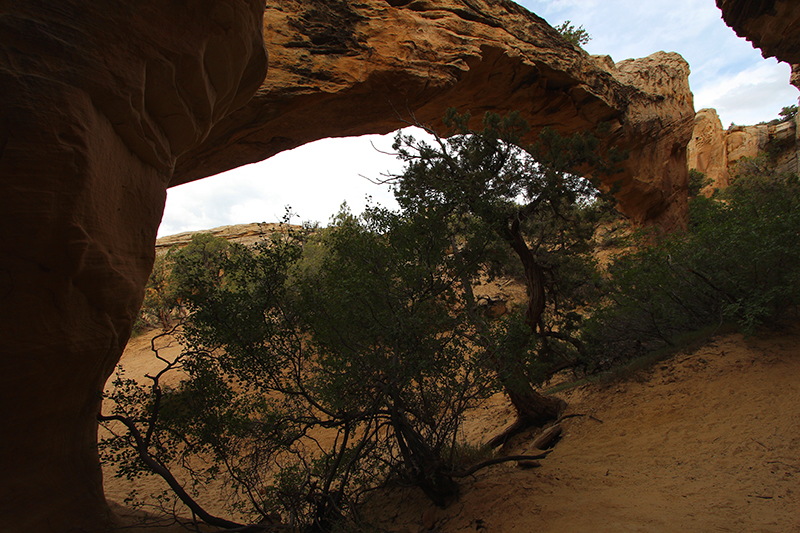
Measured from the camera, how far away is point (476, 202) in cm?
585

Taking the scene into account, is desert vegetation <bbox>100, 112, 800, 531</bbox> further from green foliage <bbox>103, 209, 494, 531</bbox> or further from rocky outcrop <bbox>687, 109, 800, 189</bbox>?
rocky outcrop <bbox>687, 109, 800, 189</bbox>

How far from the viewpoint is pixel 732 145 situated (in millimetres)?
26750

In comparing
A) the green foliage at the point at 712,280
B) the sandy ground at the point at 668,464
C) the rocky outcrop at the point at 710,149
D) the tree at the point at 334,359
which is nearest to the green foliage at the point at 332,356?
the tree at the point at 334,359

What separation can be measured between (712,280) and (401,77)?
710 cm

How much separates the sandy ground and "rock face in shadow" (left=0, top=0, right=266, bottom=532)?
3642 millimetres

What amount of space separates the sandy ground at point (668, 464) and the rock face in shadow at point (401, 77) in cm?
665

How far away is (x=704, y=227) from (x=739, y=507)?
5403 mm

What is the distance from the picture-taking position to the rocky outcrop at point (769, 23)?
357 inches

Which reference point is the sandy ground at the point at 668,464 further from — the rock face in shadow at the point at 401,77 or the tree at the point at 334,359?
the rock face in shadow at the point at 401,77

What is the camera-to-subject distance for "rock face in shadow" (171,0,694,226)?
269 inches

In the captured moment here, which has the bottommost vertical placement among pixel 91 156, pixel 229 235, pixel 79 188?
pixel 79 188

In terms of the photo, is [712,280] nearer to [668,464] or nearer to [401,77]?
[668,464]

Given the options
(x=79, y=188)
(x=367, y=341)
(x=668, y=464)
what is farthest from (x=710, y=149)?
(x=79, y=188)

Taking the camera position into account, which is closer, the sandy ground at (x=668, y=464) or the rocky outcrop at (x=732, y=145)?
the sandy ground at (x=668, y=464)
